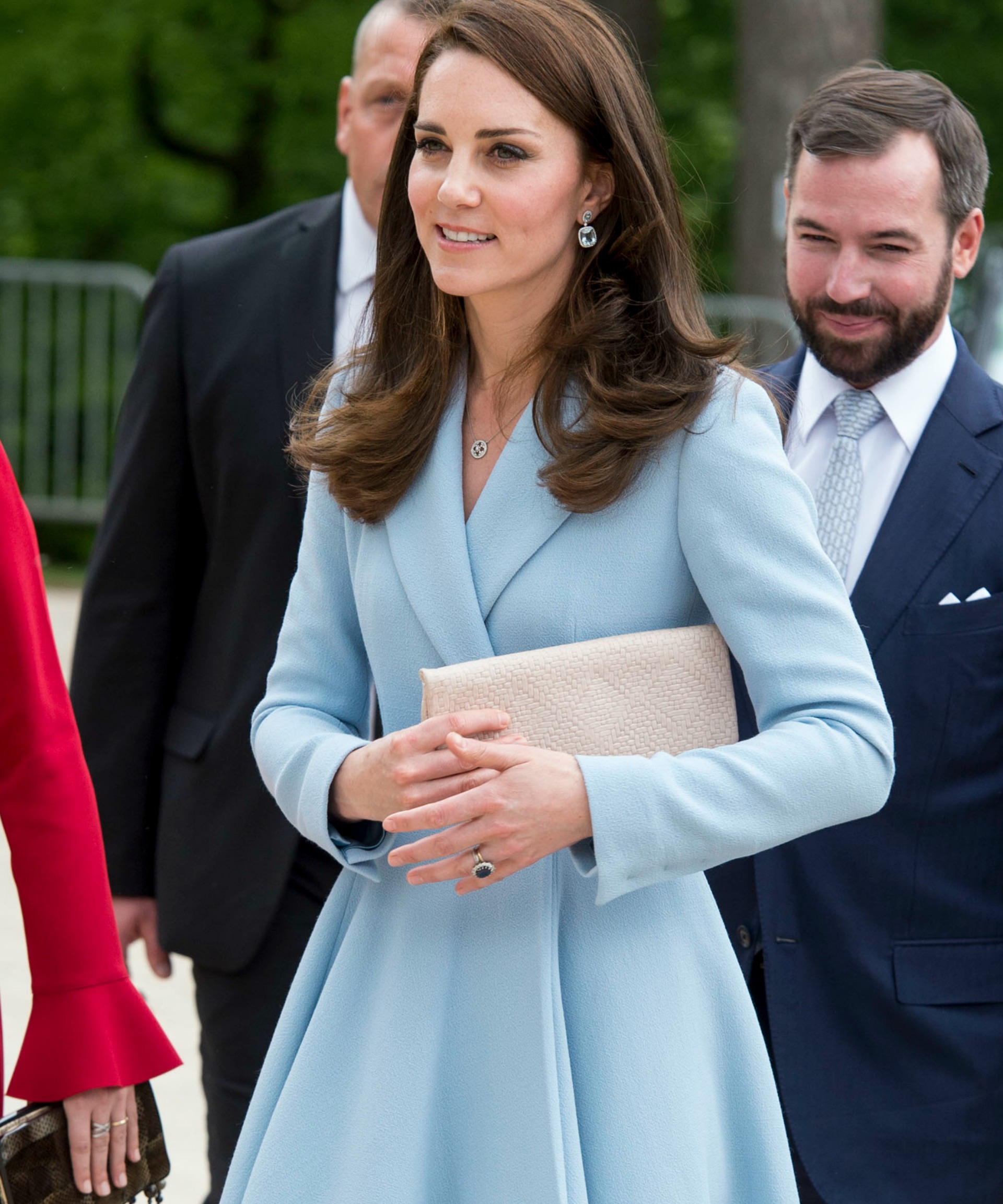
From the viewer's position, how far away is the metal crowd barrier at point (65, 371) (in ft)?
40.6

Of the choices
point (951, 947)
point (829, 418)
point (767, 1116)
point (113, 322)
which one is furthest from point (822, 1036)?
point (113, 322)

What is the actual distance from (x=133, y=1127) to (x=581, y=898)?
58 centimetres

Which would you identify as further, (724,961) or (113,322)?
(113,322)

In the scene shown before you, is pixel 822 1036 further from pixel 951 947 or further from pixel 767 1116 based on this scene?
pixel 767 1116

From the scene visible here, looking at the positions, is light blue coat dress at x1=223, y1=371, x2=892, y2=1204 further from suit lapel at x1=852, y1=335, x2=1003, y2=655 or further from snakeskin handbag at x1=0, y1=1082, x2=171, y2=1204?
suit lapel at x1=852, y1=335, x2=1003, y2=655

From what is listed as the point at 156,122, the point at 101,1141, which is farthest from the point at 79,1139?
the point at 156,122

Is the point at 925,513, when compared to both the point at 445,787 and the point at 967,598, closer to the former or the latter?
the point at 967,598

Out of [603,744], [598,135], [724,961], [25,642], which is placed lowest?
[724,961]

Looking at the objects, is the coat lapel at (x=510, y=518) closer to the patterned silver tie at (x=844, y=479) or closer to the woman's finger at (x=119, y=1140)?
the woman's finger at (x=119, y=1140)

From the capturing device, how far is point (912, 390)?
290 cm

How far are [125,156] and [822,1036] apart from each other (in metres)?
14.7

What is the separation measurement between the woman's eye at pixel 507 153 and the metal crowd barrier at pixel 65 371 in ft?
34.3

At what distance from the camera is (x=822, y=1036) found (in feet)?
9.22

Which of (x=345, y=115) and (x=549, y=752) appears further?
(x=345, y=115)
